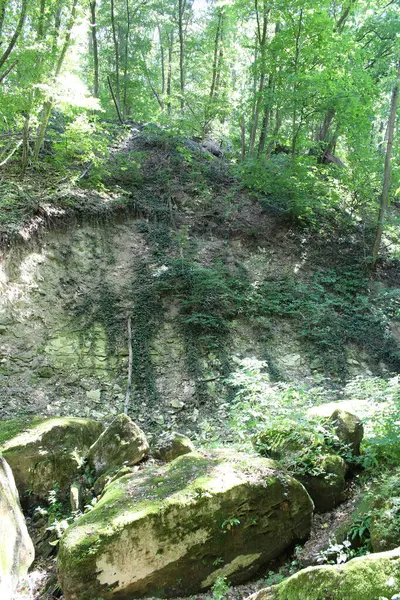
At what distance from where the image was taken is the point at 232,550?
341cm

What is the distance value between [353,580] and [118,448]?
350 centimetres

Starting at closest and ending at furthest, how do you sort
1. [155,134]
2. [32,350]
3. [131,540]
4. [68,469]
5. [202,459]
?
1. [131,540]
2. [202,459]
3. [68,469]
4. [32,350]
5. [155,134]

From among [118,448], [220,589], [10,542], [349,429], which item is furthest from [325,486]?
[10,542]

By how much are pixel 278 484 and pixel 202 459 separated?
0.79m

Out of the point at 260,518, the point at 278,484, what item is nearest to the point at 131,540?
the point at 260,518

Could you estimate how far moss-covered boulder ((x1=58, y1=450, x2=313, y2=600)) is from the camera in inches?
124

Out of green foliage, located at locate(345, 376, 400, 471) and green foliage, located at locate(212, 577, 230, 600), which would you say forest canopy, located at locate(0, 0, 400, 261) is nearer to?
green foliage, located at locate(345, 376, 400, 471)

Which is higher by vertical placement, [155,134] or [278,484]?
[155,134]

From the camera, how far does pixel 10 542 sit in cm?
351

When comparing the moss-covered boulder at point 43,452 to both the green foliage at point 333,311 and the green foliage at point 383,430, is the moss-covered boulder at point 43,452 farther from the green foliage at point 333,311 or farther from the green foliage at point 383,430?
the green foliage at point 333,311

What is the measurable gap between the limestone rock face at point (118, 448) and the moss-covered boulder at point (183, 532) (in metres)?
0.96

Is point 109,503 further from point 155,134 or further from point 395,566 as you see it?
point 155,134

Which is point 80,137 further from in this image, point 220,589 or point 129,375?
point 220,589

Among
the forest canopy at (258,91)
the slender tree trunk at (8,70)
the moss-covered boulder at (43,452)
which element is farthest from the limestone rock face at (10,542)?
the slender tree trunk at (8,70)
